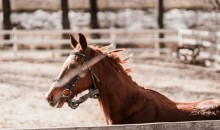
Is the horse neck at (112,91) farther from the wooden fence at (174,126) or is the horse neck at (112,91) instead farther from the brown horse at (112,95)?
the wooden fence at (174,126)

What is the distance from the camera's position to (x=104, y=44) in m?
24.8

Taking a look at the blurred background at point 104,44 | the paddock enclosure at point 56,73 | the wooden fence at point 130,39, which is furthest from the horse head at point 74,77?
the wooden fence at point 130,39

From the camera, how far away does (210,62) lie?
59.8 ft

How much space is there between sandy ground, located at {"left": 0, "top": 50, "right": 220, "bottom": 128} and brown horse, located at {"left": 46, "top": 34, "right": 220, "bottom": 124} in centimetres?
374

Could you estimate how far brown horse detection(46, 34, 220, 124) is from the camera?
4926 mm

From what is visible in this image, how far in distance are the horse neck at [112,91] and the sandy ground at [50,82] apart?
3706 mm

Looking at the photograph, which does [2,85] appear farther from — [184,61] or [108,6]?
[108,6]

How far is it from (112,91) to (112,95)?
4 centimetres

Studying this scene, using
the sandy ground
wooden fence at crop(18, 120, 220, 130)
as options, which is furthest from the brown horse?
the sandy ground

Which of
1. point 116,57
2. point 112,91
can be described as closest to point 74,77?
point 112,91

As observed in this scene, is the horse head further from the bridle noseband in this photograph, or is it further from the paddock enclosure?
the paddock enclosure

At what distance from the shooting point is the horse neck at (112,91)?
4.98 meters

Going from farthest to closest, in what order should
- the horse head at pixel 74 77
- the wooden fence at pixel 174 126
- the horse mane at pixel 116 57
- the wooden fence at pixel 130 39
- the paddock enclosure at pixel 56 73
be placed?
the wooden fence at pixel 130 39 < the paddock enclosure at pixel 56 73 < the horse mane at pixel 116 57 < the horse head at pixel 74 77 < the wooden fence at pixel 174 126

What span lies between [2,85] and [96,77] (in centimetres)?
879
